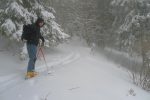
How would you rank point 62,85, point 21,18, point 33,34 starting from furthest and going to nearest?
point 21,18, point 33,34, point 62,85

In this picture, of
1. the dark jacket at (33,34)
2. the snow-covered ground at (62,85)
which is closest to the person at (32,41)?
the dark jacket at (33,34)

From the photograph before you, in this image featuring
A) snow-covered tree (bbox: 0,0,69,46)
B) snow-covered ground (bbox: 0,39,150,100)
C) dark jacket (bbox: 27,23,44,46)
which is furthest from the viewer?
snow-covered tree (bbox: 0,0,69,46)

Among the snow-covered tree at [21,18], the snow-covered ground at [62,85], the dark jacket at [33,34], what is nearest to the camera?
the snow-covered ground at [62,85]

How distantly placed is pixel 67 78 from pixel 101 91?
55.2 inches

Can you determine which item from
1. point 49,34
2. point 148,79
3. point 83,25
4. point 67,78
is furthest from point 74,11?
point 67,78

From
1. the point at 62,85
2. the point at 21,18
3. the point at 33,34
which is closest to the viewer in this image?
the point at 62,85

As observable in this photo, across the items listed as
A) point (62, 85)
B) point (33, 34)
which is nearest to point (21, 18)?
point (33, 34)

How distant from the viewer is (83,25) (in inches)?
1120

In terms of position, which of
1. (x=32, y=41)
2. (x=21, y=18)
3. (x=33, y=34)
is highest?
(x=21, y=18)

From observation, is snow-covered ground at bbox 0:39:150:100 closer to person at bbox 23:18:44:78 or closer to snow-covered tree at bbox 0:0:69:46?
person at bbox 23:18:44:78

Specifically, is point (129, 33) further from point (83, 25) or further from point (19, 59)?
point (19, 59)

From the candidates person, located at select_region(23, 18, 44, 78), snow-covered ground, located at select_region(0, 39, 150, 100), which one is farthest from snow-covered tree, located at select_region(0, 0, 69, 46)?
person, located at select_region(23, 18, 44, 78)

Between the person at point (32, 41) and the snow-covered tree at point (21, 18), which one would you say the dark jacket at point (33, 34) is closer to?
the person at point (32, 41)

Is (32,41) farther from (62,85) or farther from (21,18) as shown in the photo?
(21,18)
